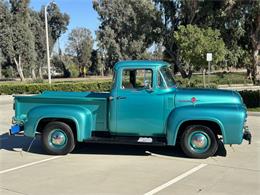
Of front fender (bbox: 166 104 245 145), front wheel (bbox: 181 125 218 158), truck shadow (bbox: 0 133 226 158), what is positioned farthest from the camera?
truck shadow (bbox: 0 133 226 158)

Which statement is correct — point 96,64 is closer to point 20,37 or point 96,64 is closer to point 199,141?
point 20,37

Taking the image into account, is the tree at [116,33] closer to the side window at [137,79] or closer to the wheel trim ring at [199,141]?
the side window at [137,79]

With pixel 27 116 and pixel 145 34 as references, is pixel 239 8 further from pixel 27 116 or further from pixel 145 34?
pixel 27 116

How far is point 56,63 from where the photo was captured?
3489 inches

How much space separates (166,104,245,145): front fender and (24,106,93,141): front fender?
66.6 inches

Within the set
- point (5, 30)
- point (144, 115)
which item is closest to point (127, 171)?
point (144, 115)

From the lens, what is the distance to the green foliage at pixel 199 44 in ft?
105

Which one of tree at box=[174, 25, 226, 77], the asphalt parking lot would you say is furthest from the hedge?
the asphalt parking lot

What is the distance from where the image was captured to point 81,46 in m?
83.8

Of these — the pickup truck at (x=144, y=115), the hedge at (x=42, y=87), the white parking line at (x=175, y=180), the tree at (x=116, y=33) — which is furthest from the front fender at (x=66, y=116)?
the tree at (x=116, y=33)

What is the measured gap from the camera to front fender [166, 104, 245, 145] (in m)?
7.67

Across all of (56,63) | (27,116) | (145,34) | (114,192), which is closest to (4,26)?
(145,34)

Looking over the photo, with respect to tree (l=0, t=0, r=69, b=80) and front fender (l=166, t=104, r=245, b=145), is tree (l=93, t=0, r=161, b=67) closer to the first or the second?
tree (l=0, t=0, r=69, b=80)

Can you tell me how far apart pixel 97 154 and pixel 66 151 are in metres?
0.63
